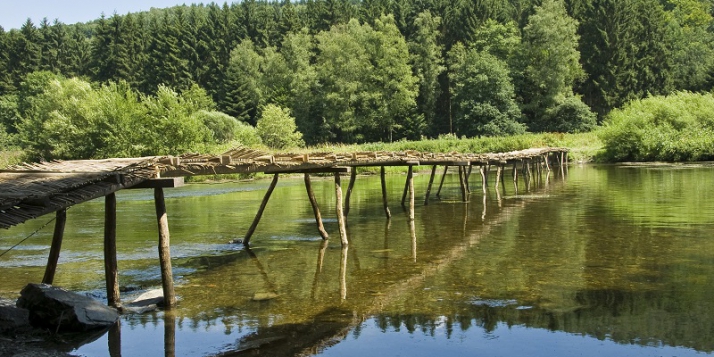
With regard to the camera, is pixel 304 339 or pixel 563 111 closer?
pixel 304 339

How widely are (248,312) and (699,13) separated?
11185 centimetres

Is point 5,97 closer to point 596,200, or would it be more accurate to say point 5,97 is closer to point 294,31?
point 294,31

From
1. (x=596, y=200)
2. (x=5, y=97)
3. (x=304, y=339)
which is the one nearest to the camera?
(x=304, y=339)

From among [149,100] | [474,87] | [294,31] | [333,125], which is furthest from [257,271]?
[294,31]

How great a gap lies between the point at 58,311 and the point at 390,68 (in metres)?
65.7

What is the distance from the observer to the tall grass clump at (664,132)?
Answer: 161 feet

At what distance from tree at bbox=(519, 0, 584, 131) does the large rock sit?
66708 mm

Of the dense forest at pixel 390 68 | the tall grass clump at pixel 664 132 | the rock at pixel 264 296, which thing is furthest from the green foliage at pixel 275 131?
the rock at pixel 264 296

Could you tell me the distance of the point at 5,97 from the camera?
8431cm

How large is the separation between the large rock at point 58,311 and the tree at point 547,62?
219ft

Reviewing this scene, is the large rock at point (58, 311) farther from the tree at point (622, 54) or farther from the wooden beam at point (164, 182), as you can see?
the tree at point (622, 54)

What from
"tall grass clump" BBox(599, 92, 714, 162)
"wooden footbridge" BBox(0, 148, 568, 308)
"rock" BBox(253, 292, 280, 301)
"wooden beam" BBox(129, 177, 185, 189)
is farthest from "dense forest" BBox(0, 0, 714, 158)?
"wooden beam" BBox(129, 177, 185, 189)

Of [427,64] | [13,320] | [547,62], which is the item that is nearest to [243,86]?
[427,64]

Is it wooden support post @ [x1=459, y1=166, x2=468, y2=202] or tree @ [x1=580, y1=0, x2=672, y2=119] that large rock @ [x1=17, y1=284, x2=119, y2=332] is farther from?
tree @ [x1=580, y1=0, x2=672, y2=119]
